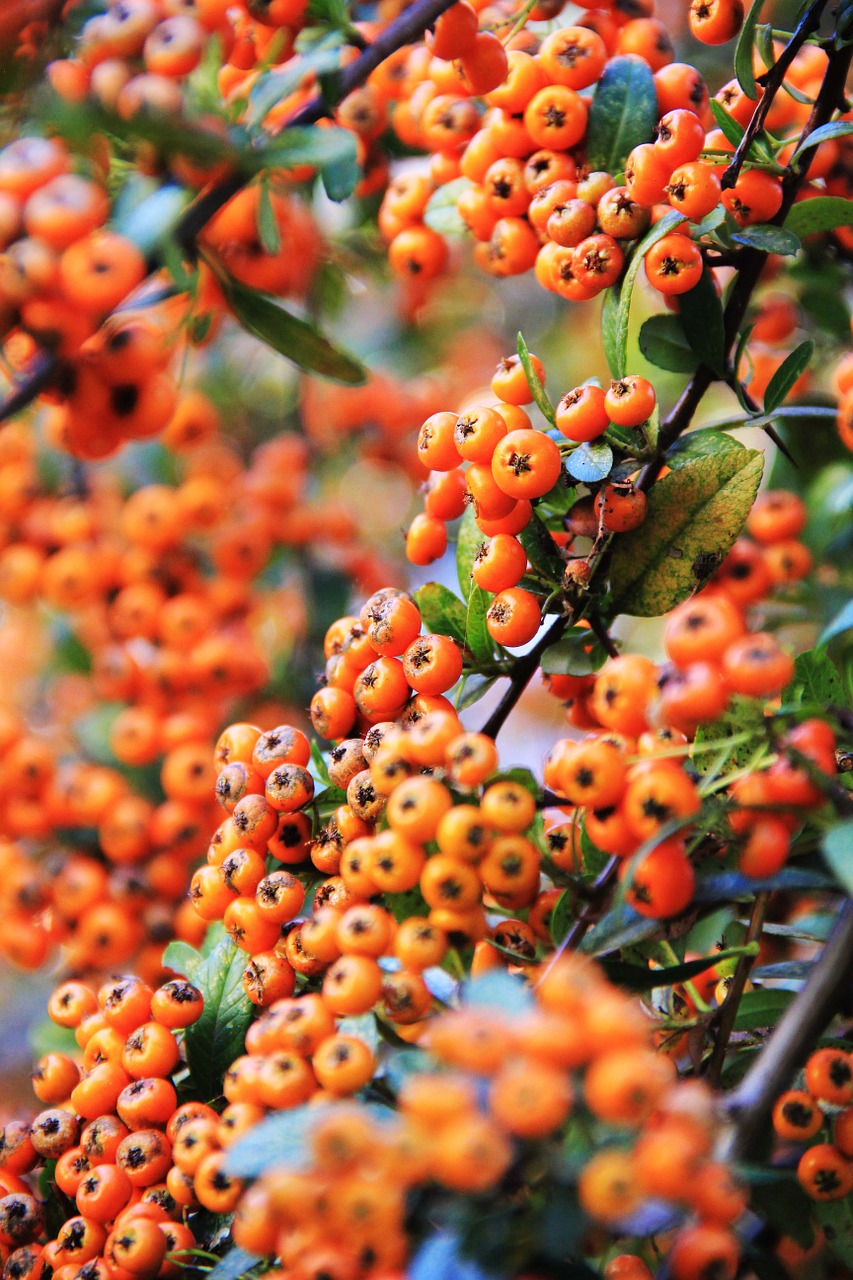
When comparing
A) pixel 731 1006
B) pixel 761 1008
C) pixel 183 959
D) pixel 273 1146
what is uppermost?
pixel 273 1146

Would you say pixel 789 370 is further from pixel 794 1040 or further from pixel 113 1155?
pixel 113 1155

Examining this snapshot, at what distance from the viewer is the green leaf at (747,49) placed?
138 cm

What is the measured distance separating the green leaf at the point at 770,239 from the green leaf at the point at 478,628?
1.95 ft

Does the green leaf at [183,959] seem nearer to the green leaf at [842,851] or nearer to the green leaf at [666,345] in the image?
the green leaf at [842,851]

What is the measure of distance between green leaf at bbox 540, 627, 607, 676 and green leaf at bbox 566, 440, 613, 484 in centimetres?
23

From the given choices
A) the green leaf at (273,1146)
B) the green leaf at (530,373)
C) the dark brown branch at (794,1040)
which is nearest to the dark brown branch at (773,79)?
the green leaf at (530,373)

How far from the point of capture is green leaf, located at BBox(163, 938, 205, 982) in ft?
5.04

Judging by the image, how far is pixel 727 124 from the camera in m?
1.41

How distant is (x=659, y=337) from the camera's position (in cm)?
160

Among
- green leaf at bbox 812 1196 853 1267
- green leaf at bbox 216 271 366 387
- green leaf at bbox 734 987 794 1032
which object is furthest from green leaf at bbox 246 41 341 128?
green leaf at bbox 812 1196 853 1267

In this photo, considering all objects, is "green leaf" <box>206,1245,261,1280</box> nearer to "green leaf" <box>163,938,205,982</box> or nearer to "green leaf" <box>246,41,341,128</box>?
"green leaf" <box>163,938,205,982</box>

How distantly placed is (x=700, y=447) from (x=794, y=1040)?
781 mm

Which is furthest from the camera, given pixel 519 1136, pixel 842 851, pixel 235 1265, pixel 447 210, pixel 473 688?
pixel 447 210

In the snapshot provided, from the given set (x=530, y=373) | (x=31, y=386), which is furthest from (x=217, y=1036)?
(x=530, y=373)
